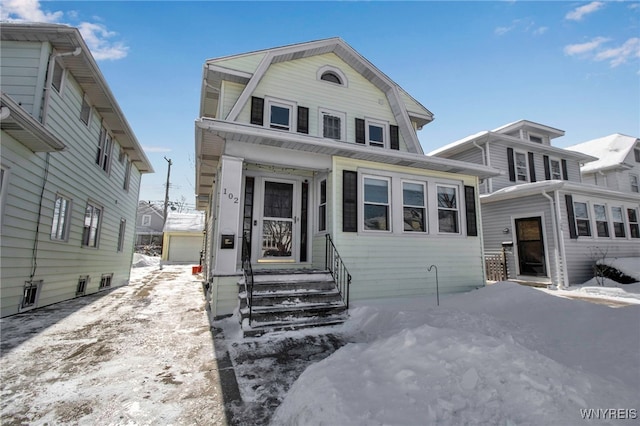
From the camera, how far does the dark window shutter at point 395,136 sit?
9.07 meters

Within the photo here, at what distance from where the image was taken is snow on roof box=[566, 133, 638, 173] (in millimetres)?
17812

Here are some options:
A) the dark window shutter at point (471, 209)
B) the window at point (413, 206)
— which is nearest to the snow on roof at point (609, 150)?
the dark window shutter at point (471, 209)

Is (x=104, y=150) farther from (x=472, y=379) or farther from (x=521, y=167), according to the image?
(x=521, y=167)

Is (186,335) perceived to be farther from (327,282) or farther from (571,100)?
Result: (571,100)

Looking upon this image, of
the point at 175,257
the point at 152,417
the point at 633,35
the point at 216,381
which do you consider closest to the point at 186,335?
the point at 216,381

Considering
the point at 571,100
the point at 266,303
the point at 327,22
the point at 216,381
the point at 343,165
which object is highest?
the point at 327,22

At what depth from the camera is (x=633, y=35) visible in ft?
20.2

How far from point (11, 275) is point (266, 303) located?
16.4ft

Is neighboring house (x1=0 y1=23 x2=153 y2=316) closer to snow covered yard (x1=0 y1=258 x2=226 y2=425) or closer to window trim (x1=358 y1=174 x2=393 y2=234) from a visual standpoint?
snow covered yard (x1=0 y1=258 x2=226 y2=425)

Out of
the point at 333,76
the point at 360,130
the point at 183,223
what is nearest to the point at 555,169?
the point at 360,130

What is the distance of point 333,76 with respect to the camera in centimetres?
888

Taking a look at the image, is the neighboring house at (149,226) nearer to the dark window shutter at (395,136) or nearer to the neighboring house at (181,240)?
the neighboring house at (181,240)

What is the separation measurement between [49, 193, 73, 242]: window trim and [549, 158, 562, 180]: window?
65.0 ft

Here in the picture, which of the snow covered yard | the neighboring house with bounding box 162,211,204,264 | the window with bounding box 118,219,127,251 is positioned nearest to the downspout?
the snow covered yard
